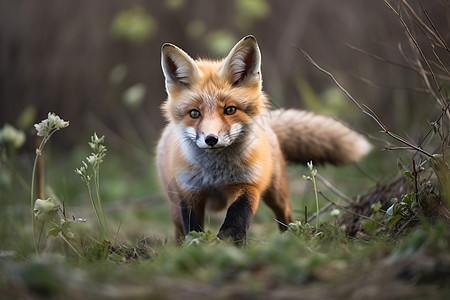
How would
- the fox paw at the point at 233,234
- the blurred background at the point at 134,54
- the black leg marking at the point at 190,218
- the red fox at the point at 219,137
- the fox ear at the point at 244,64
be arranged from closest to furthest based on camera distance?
the fox paw at the point at 233,234, the red fox at the point at 219,137, the fox ear at the point at 244,64, the black leg marking at the point at 190,218, the blurred background at the point at 134,54

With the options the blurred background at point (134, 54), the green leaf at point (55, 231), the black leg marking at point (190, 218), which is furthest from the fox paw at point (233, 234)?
the blurred background at point (134, 54)

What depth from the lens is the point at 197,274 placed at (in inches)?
79.3

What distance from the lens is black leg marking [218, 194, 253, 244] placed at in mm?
3135

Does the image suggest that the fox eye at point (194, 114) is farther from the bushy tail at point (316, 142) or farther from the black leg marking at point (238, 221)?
the bushy tail at point (316, 142)

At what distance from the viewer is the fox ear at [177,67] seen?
11.6 feet

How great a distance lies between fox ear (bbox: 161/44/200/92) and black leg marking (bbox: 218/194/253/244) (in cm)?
89

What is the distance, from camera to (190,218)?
366cm

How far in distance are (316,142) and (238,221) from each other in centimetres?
157

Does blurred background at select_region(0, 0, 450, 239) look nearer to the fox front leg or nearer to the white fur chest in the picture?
the white fur chest

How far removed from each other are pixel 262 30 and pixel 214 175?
5.75 metres

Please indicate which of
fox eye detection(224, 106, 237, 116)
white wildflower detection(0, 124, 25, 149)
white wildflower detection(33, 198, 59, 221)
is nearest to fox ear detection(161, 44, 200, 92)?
fox eye detection(224, 106, 237, 116)

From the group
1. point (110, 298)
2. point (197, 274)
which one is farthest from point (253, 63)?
→ point (110, 298)

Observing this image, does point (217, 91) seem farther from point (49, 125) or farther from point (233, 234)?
point (49, 125)

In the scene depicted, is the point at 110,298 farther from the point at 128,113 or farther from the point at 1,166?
the point at 128,113
